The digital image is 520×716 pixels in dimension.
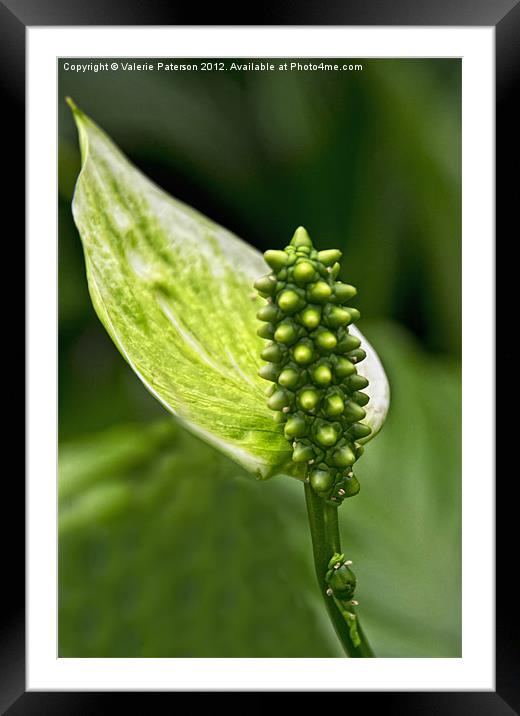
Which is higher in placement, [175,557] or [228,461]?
[228,461]

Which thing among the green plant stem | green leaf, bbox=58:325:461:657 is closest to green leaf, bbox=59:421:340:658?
green leaf, bbox=58:325:461:657

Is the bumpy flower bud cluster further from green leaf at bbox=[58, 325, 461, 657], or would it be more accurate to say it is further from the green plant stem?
green leaf at bbox=[58, 325, 461, 657]

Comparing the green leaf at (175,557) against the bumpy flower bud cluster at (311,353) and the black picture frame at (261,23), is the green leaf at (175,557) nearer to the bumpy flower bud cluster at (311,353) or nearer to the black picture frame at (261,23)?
the black picture frame at (261,23)

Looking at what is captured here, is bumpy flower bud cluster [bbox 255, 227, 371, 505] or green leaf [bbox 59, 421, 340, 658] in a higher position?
bumpy flower bud cluster [bbox 255, 227, 371, 505]

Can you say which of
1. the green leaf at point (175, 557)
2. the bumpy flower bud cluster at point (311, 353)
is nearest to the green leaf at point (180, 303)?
the bumpy flower bud cluster at point (311, 353)

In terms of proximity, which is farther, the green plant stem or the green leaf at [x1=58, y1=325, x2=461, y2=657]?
the green leaf at [x1=58, y1=325, x2=461, y2=657]
